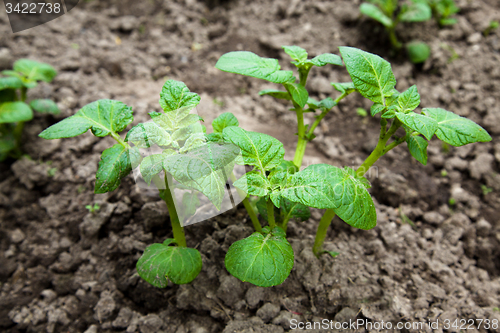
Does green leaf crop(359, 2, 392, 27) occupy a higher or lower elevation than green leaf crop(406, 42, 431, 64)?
higher

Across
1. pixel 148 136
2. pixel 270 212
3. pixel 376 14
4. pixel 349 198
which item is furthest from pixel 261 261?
pixel 376 14

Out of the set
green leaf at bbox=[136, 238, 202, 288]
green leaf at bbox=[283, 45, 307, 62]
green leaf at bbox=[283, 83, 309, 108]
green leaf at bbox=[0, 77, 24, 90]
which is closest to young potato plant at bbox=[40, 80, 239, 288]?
green leaf at bbox=[136, 238, 202, 288]

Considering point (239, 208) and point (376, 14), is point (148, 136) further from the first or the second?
point (376, 14)

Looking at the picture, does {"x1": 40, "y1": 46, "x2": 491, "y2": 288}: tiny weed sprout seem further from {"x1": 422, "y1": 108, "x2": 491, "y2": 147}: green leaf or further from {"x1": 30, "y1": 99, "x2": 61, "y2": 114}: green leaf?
{"x1": 30, "y1": 99, "x2": 61, "y2": 114}: green leaf

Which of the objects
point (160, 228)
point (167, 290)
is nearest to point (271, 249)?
point (167, 290)

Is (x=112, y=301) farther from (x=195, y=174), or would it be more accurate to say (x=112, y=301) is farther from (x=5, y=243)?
(x=195, y=174)

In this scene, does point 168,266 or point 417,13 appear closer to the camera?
point 168,266

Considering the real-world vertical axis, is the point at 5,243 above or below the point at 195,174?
below
